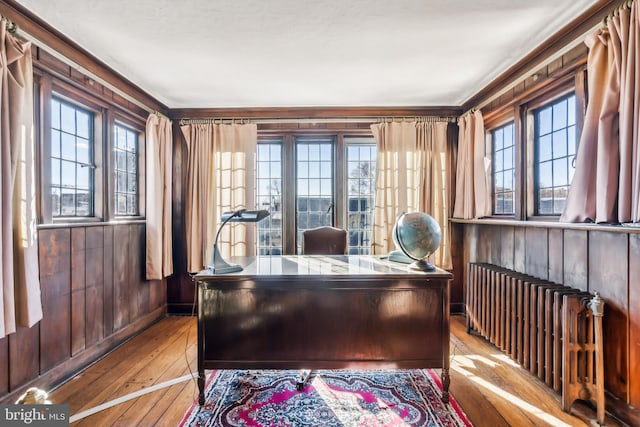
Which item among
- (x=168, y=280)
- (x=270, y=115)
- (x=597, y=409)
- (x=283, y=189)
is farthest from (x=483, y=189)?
(x=168, y=280)

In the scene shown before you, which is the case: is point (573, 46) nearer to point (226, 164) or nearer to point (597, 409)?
point (597, 409)

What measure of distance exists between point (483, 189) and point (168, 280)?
3657mm

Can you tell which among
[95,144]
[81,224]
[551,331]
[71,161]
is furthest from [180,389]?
[551,331]

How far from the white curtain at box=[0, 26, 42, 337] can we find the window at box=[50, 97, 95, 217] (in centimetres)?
45

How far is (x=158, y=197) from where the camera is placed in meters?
3.36

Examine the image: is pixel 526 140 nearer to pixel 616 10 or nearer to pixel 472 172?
pixel 472 172

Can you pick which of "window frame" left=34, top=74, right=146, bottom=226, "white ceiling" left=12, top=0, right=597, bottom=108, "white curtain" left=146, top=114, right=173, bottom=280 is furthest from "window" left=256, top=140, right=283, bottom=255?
"window frame" left=34, top=74, right=146, bottom=226

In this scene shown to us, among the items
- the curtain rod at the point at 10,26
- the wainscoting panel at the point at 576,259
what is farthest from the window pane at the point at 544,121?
the curtain rod at the point at 10,26

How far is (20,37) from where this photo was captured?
6.56ft

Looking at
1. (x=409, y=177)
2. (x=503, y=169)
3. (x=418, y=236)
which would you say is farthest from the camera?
(x=409, y=177)

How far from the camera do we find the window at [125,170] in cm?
310

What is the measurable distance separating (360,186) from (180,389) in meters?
2.74

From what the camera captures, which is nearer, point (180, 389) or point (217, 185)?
point (180, 389)

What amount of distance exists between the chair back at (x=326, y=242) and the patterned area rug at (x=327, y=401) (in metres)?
1.05
